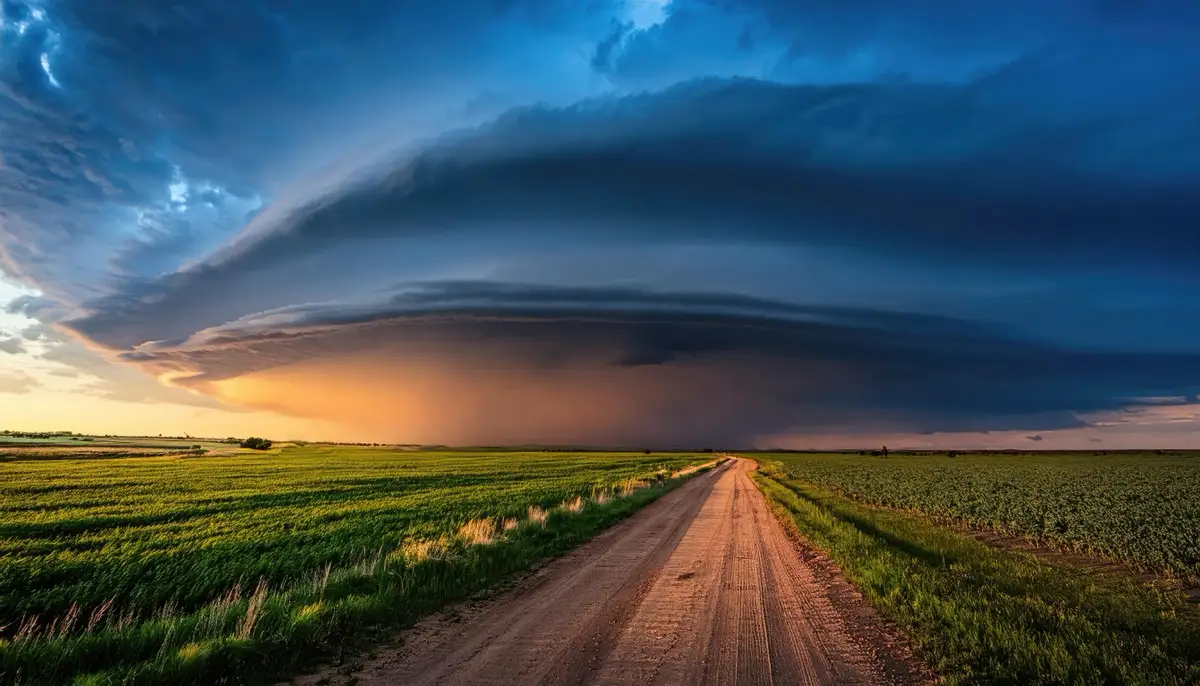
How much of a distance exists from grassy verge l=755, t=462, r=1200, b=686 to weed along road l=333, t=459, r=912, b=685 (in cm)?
97

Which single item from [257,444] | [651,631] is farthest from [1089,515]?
[257,444]

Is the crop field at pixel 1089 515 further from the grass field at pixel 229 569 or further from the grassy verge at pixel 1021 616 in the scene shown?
the grass field at pixel 229 569

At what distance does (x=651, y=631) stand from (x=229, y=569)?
39.2ft

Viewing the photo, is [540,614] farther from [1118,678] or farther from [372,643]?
[1118,678]

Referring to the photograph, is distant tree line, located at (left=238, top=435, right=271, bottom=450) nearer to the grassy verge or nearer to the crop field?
the crop field

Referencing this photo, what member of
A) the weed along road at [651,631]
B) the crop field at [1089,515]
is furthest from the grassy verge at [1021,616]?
the crop field at [1089,515]

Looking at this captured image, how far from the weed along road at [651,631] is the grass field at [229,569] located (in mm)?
1522

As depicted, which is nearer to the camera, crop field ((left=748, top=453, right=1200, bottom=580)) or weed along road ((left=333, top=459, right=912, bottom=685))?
weed along road ((left=333, top=459, right=912, bottom=685))

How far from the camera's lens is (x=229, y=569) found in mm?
14570

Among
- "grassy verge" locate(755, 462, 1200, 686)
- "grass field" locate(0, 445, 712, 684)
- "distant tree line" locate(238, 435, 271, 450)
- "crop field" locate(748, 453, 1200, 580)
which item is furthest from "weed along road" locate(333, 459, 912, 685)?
"distant tree line" locate(238, 435, 271, 450)

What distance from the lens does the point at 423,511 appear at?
27.7m

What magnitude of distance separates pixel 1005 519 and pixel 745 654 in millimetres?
25248

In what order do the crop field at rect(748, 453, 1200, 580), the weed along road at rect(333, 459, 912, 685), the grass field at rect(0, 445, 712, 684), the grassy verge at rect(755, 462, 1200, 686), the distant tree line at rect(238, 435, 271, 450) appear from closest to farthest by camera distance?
the grassy verge at rect(755, 462, 1200, 686) → the weed along road at rect(333, 459, 912, 685) → the grass field at rect(0, 445, 712, 684) → the crop field at rect(748, 453, 1200, 580) → the distant tree line at rect(238, 435, 271, 450)

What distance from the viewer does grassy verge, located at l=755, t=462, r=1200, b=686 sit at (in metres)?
7.30
